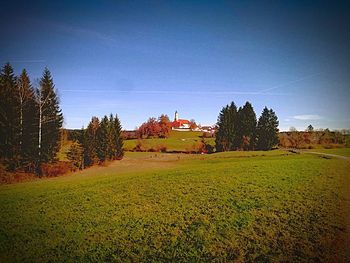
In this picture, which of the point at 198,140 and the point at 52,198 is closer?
the point at 52,198

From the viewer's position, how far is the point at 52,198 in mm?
16219

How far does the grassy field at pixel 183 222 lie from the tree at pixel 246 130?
44.5 metres

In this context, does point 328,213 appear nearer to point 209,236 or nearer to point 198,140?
point 209,236

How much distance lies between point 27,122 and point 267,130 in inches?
2161

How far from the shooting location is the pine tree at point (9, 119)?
28.7m

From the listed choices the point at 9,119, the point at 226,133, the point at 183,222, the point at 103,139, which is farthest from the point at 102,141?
the point at 183,222

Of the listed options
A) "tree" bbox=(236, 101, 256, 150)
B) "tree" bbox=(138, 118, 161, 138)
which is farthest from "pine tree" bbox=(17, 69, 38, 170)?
"tree" bbox=(236, 101, 256, 150)

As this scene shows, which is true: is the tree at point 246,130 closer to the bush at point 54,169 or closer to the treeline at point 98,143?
the treeline at point 98,143

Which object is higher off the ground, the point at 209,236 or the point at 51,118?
the point at 51,118

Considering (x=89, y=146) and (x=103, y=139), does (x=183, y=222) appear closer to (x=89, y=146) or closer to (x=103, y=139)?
(x=89, y=146)

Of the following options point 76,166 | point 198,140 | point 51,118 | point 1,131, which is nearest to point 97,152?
point 76,166

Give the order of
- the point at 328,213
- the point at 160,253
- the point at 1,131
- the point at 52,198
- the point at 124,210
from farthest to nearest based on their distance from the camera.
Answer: the point at 1,131 → the point at 52,198 → the point at 124,210 → the point at 328,213 → the point at 160,253

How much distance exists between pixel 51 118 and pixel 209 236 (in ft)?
101

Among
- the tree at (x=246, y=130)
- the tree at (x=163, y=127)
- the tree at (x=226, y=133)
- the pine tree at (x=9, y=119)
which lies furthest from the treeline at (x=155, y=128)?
the pine tree at (x=9, y=119)
